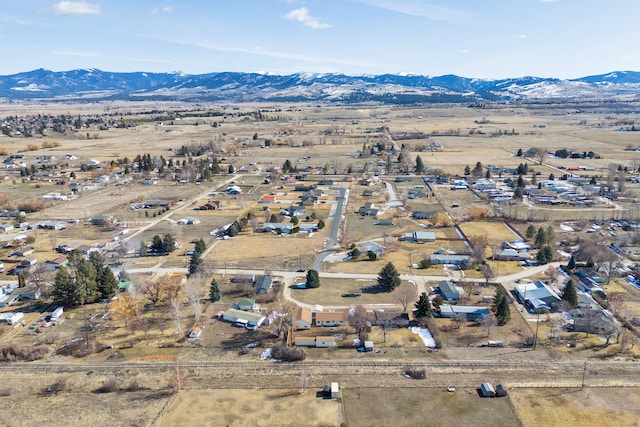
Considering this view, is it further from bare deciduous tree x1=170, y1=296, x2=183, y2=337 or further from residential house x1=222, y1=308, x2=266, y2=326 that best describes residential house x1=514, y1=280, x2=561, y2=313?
bare deciduous tree x1=170, y1=296, x2=183, y2=337

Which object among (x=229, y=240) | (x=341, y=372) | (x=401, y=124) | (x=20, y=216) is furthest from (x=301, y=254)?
(x=401, y=124)

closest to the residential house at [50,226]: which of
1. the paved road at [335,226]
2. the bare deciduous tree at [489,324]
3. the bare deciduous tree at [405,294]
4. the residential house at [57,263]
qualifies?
the residential house at [57,263]

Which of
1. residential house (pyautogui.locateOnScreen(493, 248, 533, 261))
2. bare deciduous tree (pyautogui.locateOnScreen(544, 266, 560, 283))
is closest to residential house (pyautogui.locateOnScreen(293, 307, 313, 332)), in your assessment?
residential house (pyautogui.locateOnScreen(493, 248, 533, 261))

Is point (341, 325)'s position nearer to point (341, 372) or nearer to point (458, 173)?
point (341, 372)

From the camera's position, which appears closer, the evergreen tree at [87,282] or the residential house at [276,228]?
the evergreen tree at [87,282]

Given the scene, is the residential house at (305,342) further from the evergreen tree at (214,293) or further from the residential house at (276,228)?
the residential house at (276,228)

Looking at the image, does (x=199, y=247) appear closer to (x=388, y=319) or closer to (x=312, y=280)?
(x=312, y=280)

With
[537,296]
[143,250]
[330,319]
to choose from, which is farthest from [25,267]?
[537,296]
